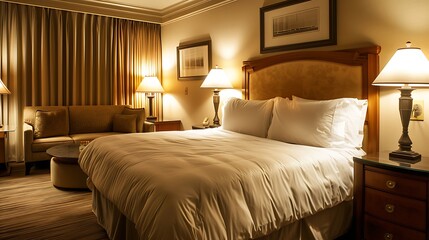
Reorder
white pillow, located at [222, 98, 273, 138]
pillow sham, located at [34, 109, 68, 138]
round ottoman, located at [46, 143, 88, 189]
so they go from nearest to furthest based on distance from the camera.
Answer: white pillow, located at [222, 98, 273, 138], round ottoman, located at [46, 143, 88, 189], pillow sham, located at [34, 109, 68, 138]

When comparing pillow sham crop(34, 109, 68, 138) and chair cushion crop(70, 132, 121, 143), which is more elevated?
pillow sham crop(34, 109, 68, 138)

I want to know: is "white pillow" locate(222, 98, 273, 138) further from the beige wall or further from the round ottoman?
the round ottoman

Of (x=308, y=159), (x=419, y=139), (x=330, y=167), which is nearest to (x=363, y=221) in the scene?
(x=330, y=167)

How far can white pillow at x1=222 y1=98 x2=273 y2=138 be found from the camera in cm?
324

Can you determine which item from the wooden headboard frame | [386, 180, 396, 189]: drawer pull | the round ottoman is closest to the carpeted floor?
the round ottoman

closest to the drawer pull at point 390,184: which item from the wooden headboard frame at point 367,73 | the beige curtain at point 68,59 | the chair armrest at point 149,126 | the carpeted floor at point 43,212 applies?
the wooden headboard frame at point 367,73

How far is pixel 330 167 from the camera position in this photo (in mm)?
2309

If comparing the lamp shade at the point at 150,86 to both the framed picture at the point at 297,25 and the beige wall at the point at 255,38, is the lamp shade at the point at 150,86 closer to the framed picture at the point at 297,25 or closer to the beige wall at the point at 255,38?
the beige wall at the point at 255,38

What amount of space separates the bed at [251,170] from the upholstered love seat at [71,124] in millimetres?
1937

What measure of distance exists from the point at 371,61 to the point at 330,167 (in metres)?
1.14

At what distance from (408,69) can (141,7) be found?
474cm

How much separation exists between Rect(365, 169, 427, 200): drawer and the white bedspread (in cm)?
20

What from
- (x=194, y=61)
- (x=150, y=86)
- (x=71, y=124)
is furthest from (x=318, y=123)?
(x=71, y=124)

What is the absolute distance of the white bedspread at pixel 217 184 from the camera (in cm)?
160
